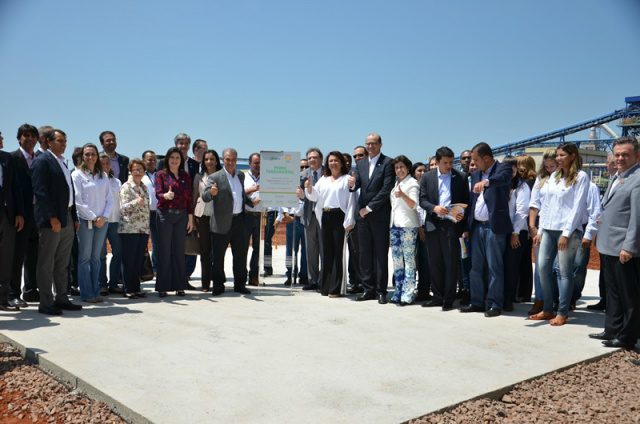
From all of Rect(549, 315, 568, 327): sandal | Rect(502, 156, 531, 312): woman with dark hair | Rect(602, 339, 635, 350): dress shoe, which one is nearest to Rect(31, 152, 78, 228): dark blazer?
Rect(502, 156, 531, 312): woman with dark hair

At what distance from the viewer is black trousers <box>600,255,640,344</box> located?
4.82 metres

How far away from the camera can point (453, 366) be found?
4090 mm

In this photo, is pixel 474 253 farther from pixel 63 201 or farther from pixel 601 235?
pixel 63 201

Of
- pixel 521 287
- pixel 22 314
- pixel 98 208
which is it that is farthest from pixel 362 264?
pixel 22 314

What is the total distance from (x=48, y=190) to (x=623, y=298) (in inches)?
240

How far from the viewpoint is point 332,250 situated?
24.5ft

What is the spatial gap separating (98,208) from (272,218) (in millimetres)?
3502

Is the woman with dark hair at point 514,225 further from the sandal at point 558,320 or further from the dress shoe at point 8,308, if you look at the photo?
the dress shoe at point 8,308

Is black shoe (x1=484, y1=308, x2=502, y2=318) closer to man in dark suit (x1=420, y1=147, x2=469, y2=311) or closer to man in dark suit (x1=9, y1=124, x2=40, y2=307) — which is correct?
man in dark suit (x1=420, y1=147, x2=469, y2=311)

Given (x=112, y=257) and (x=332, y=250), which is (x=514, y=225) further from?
(x=112, y=257)

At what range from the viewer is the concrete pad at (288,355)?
3.28 m

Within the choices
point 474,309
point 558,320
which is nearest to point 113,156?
point 474,309

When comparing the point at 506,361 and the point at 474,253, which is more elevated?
the point at 474,253

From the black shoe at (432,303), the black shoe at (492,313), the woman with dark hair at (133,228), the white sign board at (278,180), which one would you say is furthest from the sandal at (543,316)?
the woman with dark hair at (133,228)
